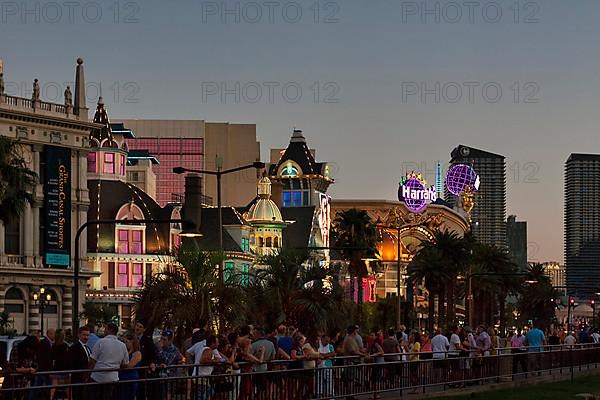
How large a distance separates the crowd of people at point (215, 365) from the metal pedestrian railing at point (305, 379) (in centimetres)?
2

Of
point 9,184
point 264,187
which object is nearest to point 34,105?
point 264,187

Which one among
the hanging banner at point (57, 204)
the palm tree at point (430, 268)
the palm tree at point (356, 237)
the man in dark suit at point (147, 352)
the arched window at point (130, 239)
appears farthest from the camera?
the palm tree at point (430, 268)

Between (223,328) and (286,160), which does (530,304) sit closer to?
(286,160)

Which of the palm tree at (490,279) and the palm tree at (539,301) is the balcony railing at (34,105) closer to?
the palm tree at (490,279)

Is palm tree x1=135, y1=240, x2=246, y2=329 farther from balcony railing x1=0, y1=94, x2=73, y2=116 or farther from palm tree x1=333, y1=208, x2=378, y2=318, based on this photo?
palm tree x1=333, y1=208, x2=378, y2=318

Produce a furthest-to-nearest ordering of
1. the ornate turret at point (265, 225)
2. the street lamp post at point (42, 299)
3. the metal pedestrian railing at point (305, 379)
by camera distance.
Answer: the ornate turret at point (265, 225)
the street lamp post at point (42, 299)
the metal pedestrian railing at point (305, 379)

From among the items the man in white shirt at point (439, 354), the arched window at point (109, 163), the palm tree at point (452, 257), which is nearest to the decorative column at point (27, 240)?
the arched window at point (109, 163)

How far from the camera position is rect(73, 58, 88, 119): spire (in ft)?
375

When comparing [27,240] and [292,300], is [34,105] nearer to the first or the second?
[27,240]

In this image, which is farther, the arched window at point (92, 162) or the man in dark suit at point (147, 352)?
the arched window at point (92, 162)

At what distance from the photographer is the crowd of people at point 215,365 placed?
26.9 meters

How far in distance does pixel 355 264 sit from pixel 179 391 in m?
95.3

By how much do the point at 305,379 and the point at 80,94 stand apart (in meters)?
84.2

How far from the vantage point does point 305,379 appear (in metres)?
33.5
